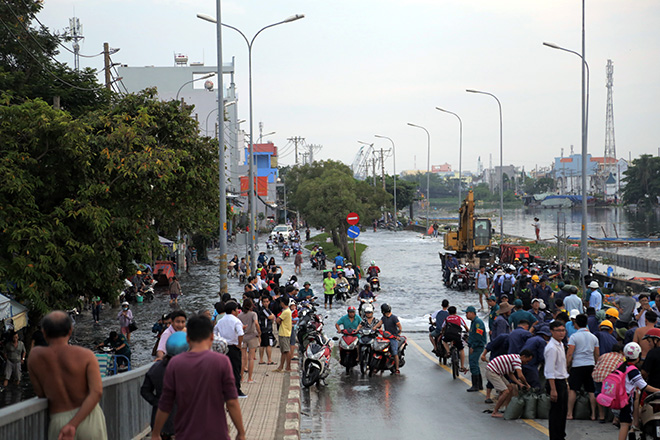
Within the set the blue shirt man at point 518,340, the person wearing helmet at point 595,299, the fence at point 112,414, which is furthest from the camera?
the person wearing helmet at point 595,299

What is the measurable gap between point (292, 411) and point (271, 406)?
61 centimetres

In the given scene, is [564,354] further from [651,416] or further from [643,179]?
[643,179]

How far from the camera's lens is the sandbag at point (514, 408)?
10852mm

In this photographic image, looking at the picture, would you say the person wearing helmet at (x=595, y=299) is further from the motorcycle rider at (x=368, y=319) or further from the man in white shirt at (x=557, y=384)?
the man in white shirt at (x=557, y=384)

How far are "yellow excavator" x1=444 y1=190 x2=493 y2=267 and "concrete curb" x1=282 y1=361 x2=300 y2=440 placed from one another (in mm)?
26263

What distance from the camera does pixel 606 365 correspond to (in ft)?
31.7

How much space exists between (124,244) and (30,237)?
3.42 m

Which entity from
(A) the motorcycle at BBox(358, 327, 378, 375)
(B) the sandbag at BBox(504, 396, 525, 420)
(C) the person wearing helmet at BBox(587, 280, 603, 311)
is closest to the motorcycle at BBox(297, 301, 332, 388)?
(A) the motorcycle at BBox(358, 327, 378, 375)

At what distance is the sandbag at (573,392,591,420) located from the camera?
1073 cm

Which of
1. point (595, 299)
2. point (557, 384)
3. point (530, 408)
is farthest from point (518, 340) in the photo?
point (595, 299)

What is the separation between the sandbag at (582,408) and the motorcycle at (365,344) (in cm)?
456

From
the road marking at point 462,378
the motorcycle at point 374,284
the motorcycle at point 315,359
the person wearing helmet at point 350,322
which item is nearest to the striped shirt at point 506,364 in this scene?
the road marking at point 462,378

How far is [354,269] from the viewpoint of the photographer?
32.3 meters

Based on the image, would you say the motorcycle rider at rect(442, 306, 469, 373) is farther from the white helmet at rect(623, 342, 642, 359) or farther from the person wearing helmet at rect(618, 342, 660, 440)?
the white helmet at rect(623, 342, 642, 359)
